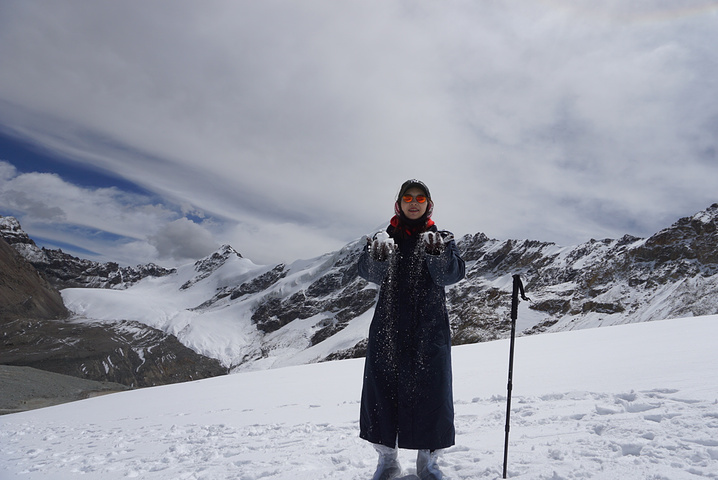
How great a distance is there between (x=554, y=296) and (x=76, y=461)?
12601 cm

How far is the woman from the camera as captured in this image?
129 inches

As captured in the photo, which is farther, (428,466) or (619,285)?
(619,285)

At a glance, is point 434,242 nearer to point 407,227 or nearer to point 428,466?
point 407,227

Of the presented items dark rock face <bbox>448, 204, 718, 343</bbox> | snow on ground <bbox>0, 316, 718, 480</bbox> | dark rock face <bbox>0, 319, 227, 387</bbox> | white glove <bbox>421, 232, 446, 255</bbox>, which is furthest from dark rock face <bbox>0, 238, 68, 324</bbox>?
white glove <bbox>421, 232, 446, 255</bbox>

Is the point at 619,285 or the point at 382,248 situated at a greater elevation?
the point at 619,285

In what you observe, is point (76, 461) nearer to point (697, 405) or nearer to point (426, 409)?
point (426, 409)

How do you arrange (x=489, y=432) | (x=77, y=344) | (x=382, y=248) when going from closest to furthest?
(x=382, y=248) → (x=489, y=432) → (x=77, y=344)

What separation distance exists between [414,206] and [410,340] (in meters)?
1.19

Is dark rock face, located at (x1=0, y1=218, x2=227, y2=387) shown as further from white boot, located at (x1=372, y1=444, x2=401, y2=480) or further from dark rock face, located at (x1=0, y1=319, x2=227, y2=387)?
white boot, located at (x1=372, y1=444, x2=401, y2=480)

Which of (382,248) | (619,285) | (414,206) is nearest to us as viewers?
(382,248)

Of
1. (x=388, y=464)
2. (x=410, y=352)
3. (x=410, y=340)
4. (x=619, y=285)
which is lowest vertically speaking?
(x=388, y=464)

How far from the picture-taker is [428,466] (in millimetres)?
3248

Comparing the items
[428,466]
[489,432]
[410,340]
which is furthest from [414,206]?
[489,432]

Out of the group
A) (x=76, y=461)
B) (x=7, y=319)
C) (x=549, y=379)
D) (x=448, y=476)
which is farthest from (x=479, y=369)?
(x=7, y=319)
